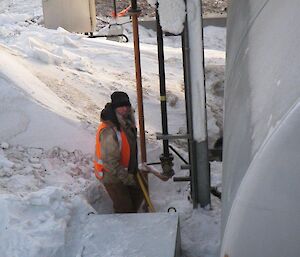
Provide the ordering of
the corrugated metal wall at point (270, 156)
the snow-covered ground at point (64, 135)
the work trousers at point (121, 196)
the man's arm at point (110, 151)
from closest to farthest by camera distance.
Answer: the corrugated metal wall at point (270, 156) < the snow-covered ground at point (64, 135) < the man's arm at point (110, 151) < the work trousers at point (121, 196)

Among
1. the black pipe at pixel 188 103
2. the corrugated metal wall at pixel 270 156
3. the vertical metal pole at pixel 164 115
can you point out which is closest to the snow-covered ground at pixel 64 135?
the black pipe at pixel 188 103

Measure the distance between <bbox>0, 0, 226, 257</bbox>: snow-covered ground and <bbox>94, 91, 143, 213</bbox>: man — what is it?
0.91 ft

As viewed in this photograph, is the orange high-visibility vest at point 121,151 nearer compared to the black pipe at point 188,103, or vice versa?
the black pipe at point 188,103

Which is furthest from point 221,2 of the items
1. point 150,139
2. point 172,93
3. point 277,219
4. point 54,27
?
point 277,219

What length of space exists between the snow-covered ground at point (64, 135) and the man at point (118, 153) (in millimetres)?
279

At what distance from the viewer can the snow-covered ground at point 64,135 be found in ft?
14.4

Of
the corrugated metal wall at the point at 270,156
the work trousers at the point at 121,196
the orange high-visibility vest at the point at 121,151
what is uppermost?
the corrugated metal wall at the point at 270,156

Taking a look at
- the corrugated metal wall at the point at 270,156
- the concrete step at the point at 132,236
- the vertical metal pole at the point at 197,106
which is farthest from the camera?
the vertical metal pole at the point at 197,106

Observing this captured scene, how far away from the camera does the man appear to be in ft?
15.8

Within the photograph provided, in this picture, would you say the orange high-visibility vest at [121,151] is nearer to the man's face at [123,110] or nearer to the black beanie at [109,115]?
the black beanie at [109,115]

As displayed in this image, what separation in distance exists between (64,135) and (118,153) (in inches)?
52.0

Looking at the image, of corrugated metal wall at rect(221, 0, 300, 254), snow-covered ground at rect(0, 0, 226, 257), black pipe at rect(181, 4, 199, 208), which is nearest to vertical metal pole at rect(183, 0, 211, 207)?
black pipe at rect(181, 4, 199, 208)

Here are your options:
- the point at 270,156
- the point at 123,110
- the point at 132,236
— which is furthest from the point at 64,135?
the point at 270,156

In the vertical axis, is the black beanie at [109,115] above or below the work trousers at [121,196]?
above
